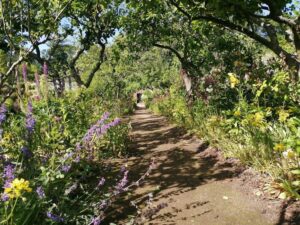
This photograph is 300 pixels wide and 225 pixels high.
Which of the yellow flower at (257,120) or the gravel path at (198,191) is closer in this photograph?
the gravel path at (198,191)

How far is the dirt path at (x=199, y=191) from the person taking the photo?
4.36 metres

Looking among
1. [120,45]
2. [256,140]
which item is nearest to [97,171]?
[256,140]

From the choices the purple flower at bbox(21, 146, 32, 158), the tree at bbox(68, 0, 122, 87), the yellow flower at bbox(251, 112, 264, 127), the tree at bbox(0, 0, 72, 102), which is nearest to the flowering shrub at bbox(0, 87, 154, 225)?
the purple flower at bbox(21, 146, 32, 158)

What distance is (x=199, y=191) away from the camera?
17.7ft

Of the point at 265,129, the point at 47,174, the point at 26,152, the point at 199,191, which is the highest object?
the point at 26,152

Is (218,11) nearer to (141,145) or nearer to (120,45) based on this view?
(141,145)

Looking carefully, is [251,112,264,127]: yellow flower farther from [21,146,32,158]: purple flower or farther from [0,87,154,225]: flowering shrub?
[21,146,32,158]: purple flower

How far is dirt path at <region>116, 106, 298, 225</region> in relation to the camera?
4.36m

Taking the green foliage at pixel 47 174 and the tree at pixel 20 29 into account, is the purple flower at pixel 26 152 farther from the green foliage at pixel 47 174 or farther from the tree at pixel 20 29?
the tree at pixel 20 29

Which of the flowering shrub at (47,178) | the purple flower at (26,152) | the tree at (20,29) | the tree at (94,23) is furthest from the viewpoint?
the tree at (94,23)

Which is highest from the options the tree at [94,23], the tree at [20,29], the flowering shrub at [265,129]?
the tree at [94,23]

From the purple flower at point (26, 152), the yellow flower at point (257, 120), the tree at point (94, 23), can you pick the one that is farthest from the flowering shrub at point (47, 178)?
the tree at point (94, 23)

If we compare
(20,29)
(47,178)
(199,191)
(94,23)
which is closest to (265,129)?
(199,191)

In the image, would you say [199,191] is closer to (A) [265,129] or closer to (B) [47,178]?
(A) [265,129]
